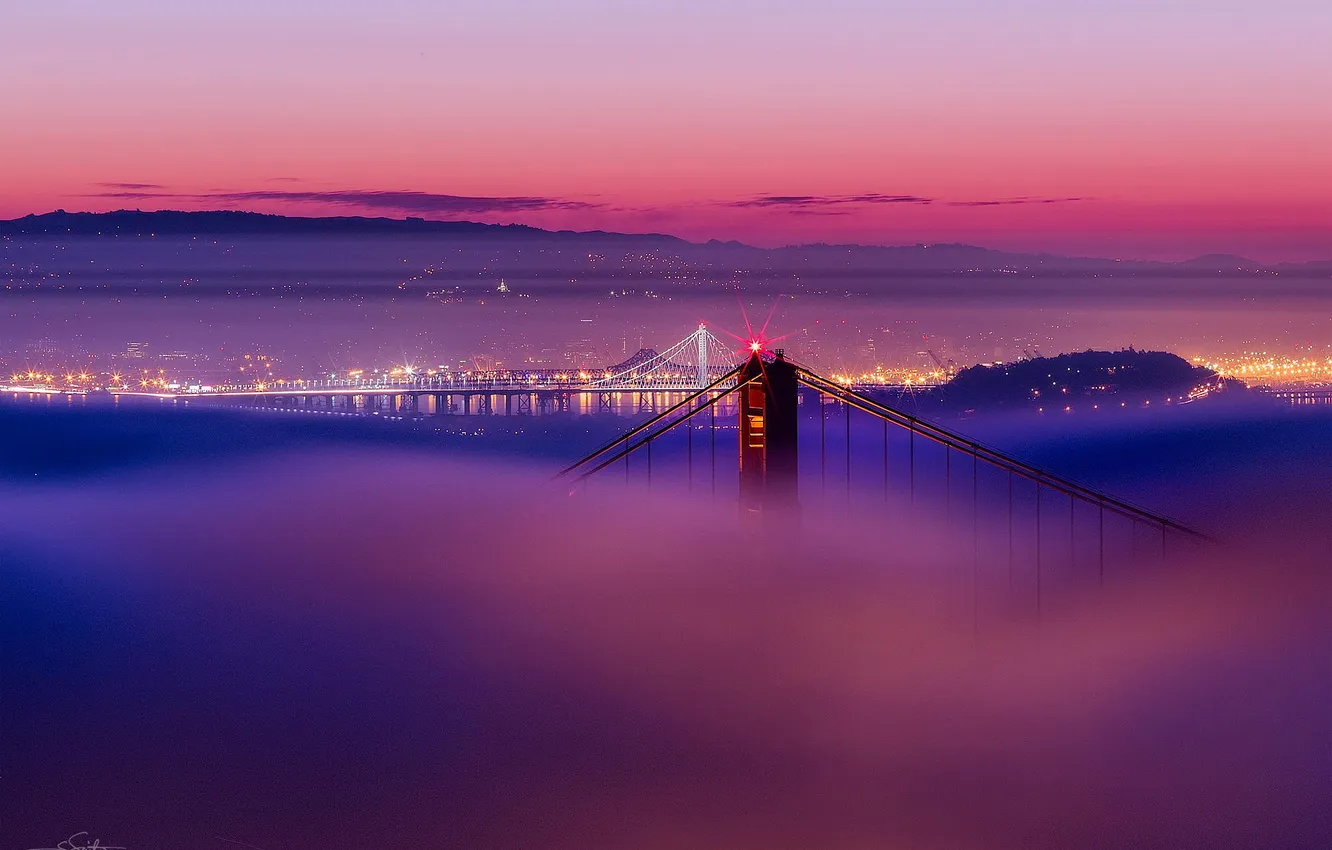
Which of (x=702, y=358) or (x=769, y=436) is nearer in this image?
(x=769, y=436)

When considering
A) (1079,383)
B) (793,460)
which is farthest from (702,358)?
(793,460)

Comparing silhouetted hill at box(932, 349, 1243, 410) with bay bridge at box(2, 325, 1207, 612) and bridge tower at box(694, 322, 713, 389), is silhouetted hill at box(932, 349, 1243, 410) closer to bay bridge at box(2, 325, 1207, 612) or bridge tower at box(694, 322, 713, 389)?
bay bridge at box(2, 325, 1207, 612)

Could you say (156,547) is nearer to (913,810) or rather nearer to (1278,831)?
(913,810)

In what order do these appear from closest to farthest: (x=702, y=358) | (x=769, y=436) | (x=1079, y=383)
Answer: (x=769, y=436) < (x=702, y=358) < (x=1079, y=383)

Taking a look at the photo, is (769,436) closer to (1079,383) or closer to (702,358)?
(702,358)

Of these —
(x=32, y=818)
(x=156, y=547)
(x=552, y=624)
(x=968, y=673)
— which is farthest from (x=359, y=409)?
(x=32, y=818)

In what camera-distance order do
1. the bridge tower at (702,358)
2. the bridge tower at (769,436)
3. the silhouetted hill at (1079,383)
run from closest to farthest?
1. the bridge tower at (769,436)
2. the bridge tower at (702,358)
3. the silhouetted hill at (1079,383)

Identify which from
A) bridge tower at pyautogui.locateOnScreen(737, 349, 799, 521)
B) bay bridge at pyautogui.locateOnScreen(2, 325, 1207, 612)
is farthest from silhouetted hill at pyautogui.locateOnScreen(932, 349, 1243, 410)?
bridge tower at pyautogui.locateOnScreen(737, 349, 799, 521)

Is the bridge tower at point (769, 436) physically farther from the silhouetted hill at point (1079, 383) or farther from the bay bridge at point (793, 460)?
the silhouetted hill at point (1079, 383)

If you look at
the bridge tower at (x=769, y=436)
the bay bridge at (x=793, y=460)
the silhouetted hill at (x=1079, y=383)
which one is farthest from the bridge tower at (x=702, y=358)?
the bridge tower at (x=769, y=436)
